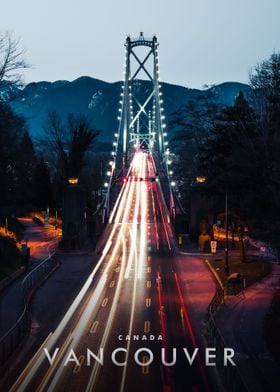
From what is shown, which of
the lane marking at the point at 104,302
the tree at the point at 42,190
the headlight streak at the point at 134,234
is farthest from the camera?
the tree at the point at 42,190

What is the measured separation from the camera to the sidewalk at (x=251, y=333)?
67.5 feet

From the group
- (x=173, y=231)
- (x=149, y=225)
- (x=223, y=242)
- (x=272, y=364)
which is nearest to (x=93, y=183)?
(x=149, y=225)

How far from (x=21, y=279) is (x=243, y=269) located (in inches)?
580

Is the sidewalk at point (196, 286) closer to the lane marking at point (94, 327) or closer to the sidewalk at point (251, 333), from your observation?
the sidewalk at point (251, 333)

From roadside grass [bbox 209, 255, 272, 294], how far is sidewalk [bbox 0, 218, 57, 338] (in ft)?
39.2

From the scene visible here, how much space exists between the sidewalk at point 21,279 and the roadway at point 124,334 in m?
2.37

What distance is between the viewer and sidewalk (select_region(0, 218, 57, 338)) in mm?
28172

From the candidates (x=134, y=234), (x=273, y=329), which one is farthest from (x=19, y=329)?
(x=134, y=234)

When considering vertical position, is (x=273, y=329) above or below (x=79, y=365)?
above

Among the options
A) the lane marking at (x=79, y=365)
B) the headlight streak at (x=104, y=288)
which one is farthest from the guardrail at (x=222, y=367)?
the lane marking at (x=79, y=365)

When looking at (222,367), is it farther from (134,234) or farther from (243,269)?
(134,234)

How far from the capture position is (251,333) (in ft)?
85.6

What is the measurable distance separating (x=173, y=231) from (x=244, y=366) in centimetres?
4040

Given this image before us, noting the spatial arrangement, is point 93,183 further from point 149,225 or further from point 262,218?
point 262,218
